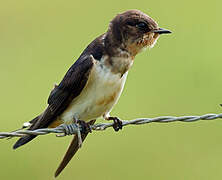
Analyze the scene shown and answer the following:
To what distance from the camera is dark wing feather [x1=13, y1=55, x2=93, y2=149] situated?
638 cm

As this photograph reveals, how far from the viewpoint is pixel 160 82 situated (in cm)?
1041

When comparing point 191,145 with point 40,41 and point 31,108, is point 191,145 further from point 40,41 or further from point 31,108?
point 40,41

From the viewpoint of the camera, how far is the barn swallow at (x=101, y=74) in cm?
639

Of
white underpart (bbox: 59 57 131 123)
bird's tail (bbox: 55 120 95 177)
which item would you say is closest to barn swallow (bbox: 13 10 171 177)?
white underpart (bbox: 59 57 131 123)

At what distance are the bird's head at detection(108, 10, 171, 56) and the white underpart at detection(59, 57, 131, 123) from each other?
0.27m

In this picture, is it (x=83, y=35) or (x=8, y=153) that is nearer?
(x=8, y=153)

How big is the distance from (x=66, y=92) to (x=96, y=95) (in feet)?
0.99

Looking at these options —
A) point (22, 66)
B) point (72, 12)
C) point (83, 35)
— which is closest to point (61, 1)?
point (72, 12)

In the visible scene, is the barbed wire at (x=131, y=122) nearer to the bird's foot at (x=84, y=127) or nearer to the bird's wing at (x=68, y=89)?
the bird's foot at (x=84, y=127)

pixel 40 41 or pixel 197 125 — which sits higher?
pixel 40 41

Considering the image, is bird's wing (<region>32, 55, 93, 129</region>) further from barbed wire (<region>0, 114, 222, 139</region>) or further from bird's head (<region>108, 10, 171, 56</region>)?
barbed wire (<region>0, 114, 222, 139</region>)

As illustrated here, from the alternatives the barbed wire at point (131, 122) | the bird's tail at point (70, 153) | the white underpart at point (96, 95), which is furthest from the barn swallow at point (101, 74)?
the barbed wire at point (131, 122)

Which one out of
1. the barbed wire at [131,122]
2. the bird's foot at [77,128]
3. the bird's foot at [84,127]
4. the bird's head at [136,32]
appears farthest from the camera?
the bird's head at [136,32]

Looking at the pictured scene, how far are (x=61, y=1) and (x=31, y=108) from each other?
370 centimetres
